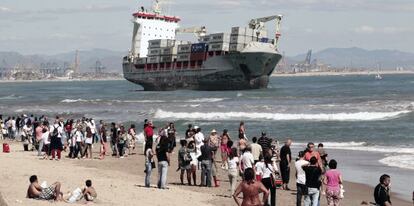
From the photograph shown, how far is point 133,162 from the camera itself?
22969 millimetres

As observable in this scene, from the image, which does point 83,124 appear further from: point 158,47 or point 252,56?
point 158,47

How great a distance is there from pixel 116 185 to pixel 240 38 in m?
73.3

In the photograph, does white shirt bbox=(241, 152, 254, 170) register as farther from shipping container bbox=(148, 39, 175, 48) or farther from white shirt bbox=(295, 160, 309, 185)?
shipping container bbox=(148, 39, 175, 48)

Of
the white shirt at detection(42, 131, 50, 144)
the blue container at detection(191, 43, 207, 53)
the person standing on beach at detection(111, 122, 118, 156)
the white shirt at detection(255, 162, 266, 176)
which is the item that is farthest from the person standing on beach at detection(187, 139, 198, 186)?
the blue container at detection(191, 43, 207, 53)

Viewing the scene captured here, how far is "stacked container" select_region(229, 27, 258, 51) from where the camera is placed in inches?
3457

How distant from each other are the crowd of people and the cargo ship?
203ft

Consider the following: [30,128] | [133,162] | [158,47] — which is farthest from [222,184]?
[158,47]

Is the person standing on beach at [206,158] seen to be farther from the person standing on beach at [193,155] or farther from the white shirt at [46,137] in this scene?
the white shirt at [46,137]

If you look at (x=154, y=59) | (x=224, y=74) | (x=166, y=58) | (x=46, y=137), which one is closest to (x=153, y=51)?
(x=154, y=59)

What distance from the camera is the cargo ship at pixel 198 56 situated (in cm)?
8888

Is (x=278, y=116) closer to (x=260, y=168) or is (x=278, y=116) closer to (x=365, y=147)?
(x=365, y=147)

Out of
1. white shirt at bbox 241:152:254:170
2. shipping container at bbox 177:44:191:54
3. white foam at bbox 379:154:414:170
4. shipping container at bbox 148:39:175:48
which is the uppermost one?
shipping container at bbox 148:39:175:48

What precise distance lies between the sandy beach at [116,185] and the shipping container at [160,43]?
7966 centimetres

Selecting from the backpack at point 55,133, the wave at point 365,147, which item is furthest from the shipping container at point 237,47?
the backpack at point 55,133
